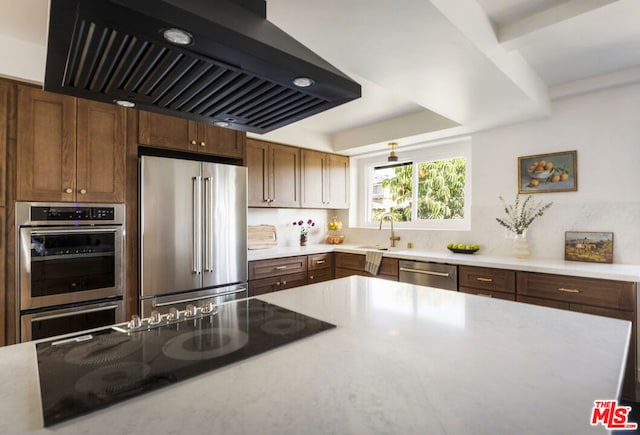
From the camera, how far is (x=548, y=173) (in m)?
2.83

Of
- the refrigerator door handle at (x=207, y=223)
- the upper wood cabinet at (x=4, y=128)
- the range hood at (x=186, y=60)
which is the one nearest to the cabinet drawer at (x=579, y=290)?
the range hood at (x=186, y=60)

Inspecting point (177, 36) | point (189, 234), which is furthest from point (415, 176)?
point (177, 36)

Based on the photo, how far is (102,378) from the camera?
2.44 ft

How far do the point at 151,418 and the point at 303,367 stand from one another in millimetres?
340

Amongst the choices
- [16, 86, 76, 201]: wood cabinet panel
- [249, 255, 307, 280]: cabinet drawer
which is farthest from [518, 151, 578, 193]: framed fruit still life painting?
[16, 86, 76, 201]: wood cabinet panel

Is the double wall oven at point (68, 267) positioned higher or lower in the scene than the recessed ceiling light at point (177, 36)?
lower

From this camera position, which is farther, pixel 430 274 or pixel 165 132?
pixel 430 274

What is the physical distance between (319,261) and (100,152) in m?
2.37

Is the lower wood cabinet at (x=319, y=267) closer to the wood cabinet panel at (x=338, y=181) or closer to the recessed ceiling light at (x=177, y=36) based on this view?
the wood cabinet panel at (x=338, y=181)

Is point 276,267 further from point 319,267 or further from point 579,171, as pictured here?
point 579,171

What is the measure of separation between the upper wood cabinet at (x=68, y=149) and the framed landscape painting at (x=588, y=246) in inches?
139

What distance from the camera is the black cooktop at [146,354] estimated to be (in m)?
0.67

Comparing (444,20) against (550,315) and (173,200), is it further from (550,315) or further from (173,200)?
(173,200)

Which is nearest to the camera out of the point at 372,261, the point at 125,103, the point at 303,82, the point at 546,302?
the point at 303,82
